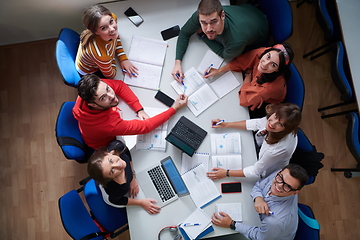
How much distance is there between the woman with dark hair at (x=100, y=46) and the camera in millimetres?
1703

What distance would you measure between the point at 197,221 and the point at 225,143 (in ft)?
1.97

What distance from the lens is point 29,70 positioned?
2.78m

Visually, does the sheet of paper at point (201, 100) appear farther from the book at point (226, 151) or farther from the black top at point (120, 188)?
the black top at point (120, 188)

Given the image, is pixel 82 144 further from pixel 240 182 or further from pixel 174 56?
pixel 240 182

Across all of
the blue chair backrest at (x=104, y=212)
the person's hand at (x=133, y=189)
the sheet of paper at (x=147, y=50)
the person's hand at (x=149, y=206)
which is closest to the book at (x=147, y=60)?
the sheet of paper at (x=147, y=50)

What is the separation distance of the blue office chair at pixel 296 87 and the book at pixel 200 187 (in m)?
0.87

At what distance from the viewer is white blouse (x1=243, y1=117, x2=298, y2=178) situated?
167cm

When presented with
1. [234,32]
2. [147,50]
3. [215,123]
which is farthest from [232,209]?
[147,50]

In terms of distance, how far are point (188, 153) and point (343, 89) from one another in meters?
1.37

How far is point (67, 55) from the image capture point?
1.93 meters

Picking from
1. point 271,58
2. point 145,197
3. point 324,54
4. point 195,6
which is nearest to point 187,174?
point 145,197

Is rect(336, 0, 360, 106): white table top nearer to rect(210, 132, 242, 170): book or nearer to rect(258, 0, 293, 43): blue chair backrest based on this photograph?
rect(258, 0, 293, 43): blue chair backrest

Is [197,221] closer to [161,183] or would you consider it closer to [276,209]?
[161,183]

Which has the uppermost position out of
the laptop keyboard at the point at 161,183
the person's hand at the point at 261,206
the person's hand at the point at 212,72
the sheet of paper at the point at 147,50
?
the sheet of paper at the point at 147,50
